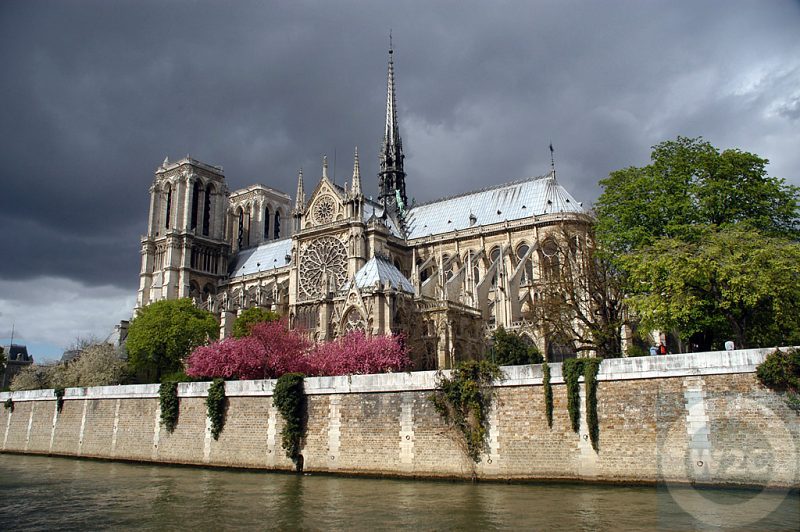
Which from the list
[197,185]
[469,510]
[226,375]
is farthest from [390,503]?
[197,185]

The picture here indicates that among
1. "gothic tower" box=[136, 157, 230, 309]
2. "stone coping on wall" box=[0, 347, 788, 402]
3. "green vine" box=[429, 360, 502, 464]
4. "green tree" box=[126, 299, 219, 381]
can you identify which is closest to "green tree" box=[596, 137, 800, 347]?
"stone coping on wall" box=[0, 347, 788, 402]

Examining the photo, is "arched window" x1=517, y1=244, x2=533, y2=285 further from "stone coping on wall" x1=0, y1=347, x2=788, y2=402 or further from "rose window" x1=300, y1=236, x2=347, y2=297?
"stone coping on wall" x1=0, y1=347, x2=788, y2=402

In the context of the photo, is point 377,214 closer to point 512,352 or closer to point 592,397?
point 512,352

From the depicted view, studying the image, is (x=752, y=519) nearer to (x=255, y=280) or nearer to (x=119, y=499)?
(x=119, y=499)

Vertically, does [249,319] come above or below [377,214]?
below

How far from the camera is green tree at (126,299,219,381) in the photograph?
54594mm

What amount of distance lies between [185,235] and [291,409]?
175ft

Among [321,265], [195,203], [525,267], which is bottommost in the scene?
[525,267]

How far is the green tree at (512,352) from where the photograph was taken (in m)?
35.9

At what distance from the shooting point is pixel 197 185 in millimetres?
80875

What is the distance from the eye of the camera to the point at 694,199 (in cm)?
2869

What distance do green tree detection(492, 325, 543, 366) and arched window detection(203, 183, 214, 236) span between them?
5106 centimetres

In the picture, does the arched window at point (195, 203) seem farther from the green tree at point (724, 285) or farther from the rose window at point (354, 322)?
the green tree at point (724, 285)

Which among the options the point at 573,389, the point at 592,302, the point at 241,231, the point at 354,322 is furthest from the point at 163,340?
the point at 573,389
